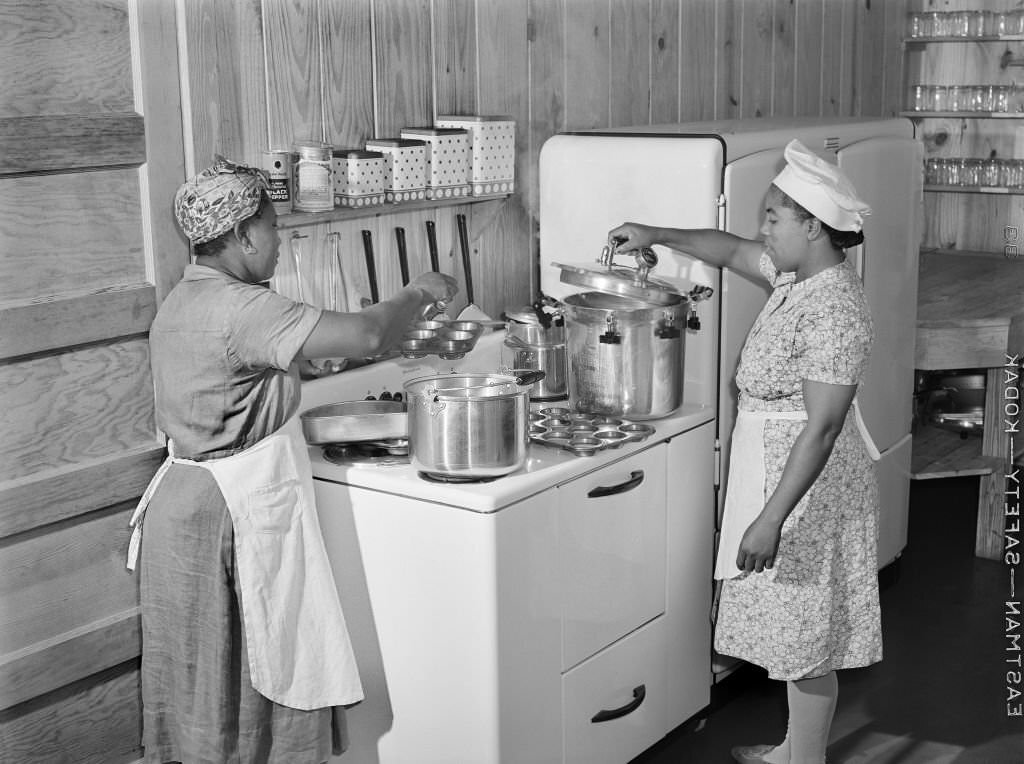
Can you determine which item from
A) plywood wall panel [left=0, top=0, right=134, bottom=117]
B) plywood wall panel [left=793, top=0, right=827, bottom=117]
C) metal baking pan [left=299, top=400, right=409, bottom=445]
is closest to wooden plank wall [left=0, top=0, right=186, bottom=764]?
plywood wall panel [left=0, top=0, right=134, bottom=117]

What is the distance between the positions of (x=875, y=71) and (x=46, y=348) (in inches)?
162

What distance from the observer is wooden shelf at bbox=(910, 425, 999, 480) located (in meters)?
4.53

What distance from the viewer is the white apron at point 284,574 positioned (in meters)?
2.41

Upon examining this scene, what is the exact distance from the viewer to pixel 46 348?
7.72ft

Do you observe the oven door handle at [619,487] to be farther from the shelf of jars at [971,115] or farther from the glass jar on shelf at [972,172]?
the shelf of jars at [971,115]

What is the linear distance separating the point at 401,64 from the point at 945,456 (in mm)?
2707

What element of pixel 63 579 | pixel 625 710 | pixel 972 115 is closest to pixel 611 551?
pixel 625 710

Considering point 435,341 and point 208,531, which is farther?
point 435,341

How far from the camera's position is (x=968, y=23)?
5547 millimetres

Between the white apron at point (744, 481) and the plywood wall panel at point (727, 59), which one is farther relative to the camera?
the plywood wall panel at point (727, 59)

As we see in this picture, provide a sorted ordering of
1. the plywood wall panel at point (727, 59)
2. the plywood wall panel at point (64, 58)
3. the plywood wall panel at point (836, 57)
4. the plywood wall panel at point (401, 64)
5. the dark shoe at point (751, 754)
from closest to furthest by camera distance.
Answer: the plywood wall panel at point (64, 58), the plywood wall panel at point (401, 64), the dark shoe at point (751, 754), the plywood wall panel at point (727, 59), the plywood wall panel at point (836, 57)

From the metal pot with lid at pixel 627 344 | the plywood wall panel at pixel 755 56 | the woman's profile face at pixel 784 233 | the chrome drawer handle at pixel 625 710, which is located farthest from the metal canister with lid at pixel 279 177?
the plywood wall panel at pixel 755 56

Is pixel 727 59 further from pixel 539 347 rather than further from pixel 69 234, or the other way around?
pixel 69 234

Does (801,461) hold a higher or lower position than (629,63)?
lower
